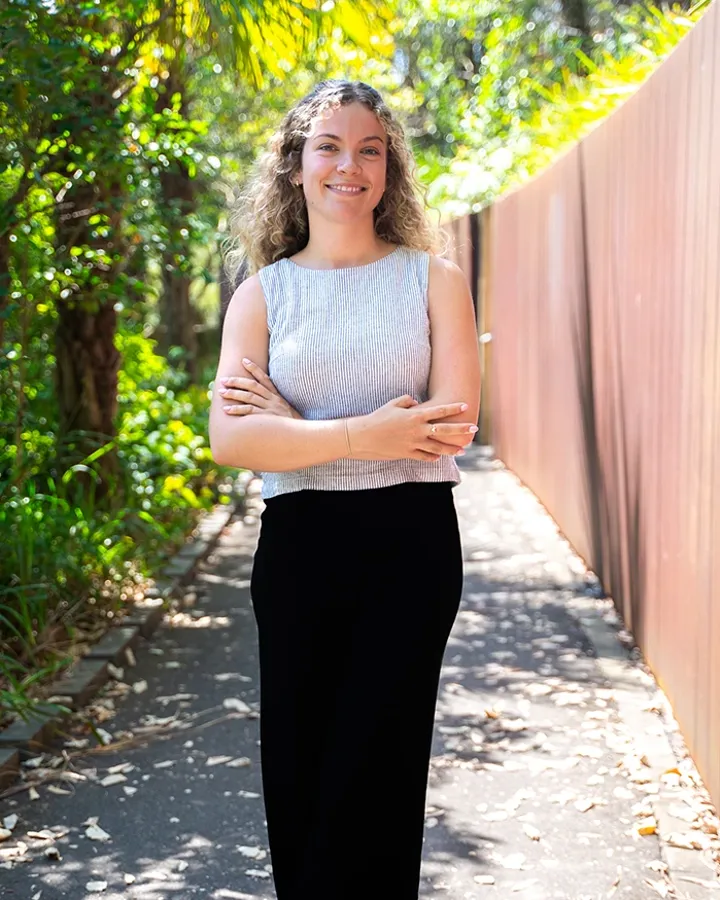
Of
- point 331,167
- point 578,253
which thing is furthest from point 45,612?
point 578,253

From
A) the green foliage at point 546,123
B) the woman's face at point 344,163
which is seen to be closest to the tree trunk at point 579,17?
the green foliage at point 546,123

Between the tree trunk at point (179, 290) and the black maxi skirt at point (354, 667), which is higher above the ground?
the tree trunk at point (179, 290)

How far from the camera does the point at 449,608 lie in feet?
9.21

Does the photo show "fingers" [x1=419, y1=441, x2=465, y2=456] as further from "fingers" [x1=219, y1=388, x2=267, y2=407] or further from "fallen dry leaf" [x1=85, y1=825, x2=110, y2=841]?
"fallen dry leaf" [x1=85, y1=825, x2=110, y2=841]

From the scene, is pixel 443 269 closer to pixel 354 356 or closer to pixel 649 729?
pixel 354 356

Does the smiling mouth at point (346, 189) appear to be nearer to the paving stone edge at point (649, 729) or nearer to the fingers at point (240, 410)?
the fingers at point (240, 410)

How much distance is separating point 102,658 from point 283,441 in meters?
3.37

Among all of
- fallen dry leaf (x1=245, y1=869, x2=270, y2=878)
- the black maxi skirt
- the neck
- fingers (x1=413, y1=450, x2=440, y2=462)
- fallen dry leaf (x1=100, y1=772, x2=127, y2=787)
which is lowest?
fallen dry leaf (x1=245, y1=869, x2=270, y2=878)

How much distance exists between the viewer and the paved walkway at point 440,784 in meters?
3.72

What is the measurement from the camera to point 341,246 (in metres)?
2.91

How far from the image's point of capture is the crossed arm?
267cm

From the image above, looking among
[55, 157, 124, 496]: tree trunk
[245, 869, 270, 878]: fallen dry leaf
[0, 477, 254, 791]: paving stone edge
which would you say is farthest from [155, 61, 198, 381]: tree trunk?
[245, 869, 270, 878]: fallen dry leaf

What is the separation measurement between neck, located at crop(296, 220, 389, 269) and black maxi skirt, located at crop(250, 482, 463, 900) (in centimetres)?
55

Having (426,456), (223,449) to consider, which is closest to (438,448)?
(426,456)
